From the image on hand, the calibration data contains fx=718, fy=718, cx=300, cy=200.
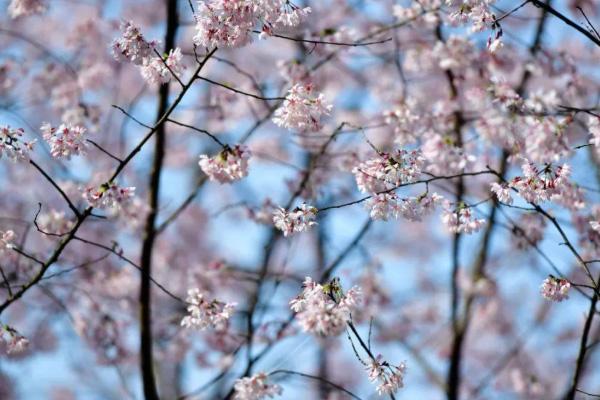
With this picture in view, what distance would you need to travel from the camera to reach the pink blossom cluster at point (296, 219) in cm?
399

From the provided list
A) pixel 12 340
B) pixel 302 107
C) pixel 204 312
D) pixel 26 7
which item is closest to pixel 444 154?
pixel 302 107

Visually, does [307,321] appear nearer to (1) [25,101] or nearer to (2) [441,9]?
(2) [441,9]

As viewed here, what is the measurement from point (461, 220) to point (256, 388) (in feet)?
5.08

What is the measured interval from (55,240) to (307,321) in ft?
8.29

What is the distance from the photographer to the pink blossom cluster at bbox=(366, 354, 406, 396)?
3.92 metres

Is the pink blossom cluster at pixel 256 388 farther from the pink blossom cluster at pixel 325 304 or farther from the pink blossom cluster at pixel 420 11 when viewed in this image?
the pink blossom cluster at pixel 420 11

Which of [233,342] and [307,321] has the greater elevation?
[233,342]

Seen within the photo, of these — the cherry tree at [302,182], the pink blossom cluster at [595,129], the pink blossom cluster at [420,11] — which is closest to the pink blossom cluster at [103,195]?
the cherry tree at [302,182]

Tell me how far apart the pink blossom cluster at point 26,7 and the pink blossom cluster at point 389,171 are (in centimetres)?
286

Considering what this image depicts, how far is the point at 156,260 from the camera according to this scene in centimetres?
1025

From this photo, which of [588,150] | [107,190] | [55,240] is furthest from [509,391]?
[107,190]

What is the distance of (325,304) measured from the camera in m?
3.83

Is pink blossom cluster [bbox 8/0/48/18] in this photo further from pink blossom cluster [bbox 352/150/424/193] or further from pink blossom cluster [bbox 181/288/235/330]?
pink blossom cluster [bbox 352/150/424/193]

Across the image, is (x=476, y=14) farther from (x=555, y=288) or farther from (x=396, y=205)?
(x=555, y=288)
